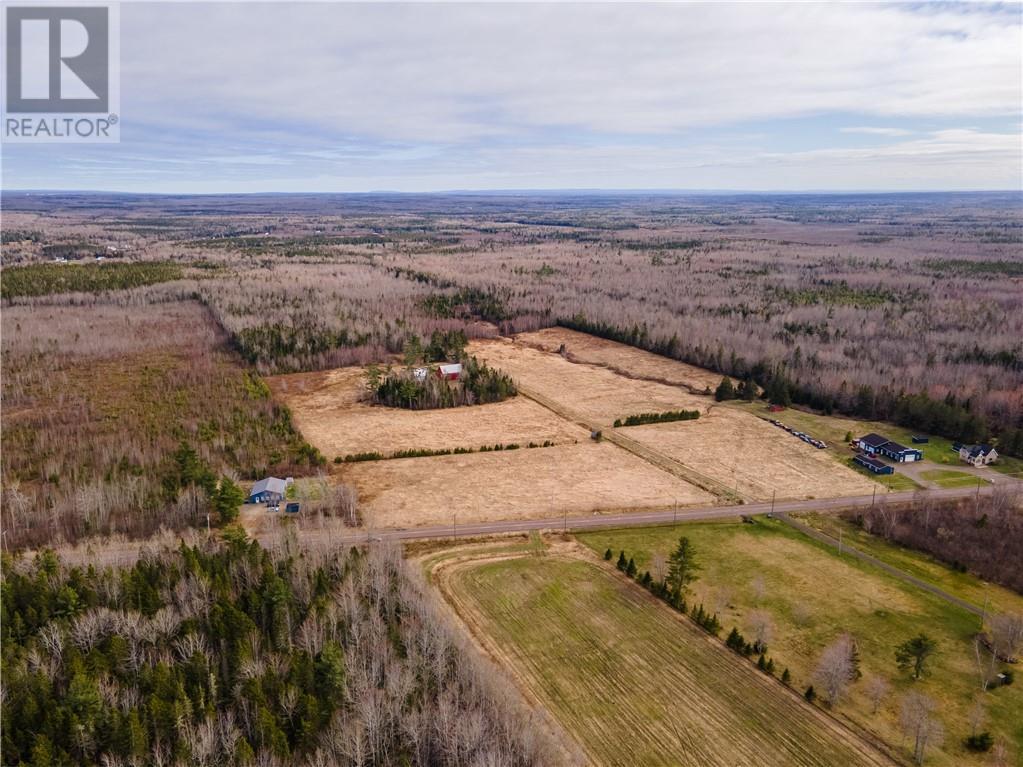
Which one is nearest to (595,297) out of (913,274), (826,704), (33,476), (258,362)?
(258,362)

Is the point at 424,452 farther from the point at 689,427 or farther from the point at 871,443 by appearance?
the point at 871,443

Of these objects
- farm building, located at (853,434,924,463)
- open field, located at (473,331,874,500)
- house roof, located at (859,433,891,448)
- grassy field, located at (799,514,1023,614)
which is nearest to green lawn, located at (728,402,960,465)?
farm building, located at (853,434,924,463)

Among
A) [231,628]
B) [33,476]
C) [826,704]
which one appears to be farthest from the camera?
[33,476]

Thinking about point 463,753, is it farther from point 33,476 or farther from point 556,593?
point 33,476

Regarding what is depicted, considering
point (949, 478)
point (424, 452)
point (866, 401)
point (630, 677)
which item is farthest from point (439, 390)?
point (949, 478)

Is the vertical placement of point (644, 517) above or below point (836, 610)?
above

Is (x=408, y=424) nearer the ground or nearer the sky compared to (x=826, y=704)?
nearer the sky

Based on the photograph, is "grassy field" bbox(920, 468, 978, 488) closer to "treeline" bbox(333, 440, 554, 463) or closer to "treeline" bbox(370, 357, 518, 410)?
"treeline" bbox(333, 440, 554, 463)
